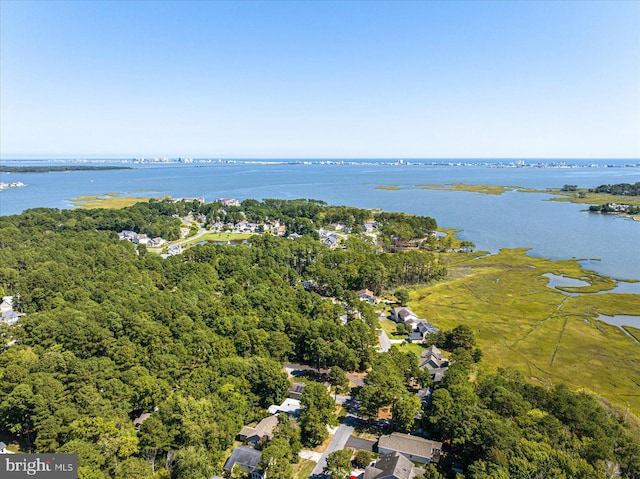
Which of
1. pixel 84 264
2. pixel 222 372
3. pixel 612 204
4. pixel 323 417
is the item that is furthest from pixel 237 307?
pixel 612 204

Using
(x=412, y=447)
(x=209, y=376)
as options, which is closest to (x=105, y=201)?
(x=209, y=376)

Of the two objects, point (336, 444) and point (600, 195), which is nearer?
point (336, 444)

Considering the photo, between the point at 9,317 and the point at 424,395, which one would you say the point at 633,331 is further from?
the point at 9,317

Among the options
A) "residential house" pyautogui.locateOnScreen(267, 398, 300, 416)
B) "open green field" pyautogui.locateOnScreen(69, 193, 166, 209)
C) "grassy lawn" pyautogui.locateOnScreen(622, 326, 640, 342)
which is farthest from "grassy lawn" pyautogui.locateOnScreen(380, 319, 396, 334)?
"open green field" pyautogui.locateOnScreen(69, 193, 166, 209)

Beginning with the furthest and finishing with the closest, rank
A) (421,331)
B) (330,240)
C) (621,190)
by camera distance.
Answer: (621,190) → (330,240) → (421,331)

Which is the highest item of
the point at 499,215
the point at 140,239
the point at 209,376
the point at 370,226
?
the point at 499,215

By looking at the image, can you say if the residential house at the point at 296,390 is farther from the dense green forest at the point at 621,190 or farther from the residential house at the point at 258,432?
the dense green forest at the point at 621,190

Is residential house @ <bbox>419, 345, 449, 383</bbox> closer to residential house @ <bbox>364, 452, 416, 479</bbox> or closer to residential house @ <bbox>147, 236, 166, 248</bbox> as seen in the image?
residential house @ <bbox>364, 452, 416, 479</bbox>
